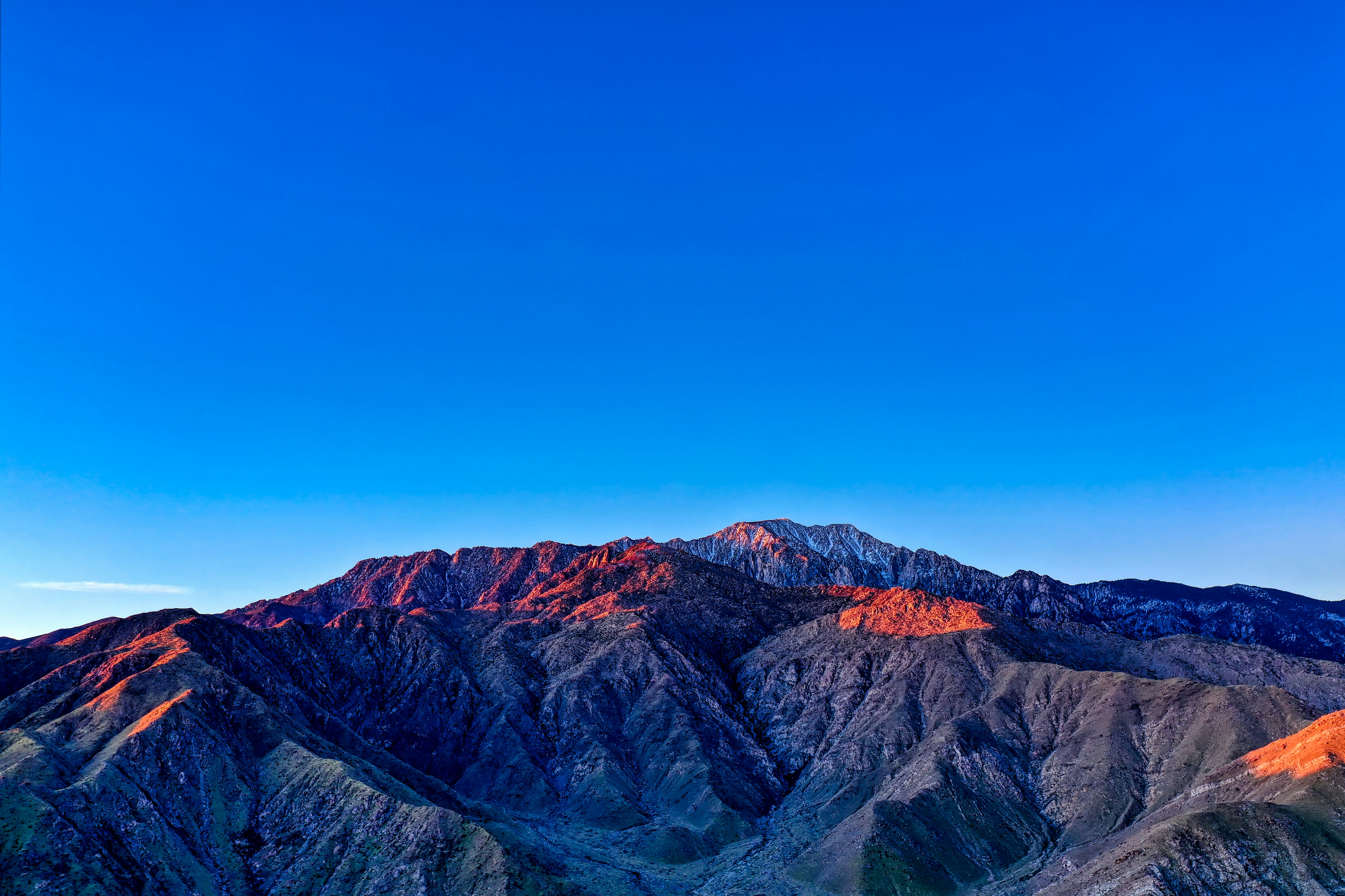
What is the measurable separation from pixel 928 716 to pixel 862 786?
Result: 23.2 m

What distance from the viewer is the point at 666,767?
15862cm

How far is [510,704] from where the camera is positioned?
178 metres

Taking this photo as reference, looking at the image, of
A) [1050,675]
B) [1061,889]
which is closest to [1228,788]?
[1061,889]

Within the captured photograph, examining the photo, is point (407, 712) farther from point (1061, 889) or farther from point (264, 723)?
point (1061, 889)

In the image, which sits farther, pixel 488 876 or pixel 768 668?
pixel 768 668

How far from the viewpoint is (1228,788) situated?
351ft

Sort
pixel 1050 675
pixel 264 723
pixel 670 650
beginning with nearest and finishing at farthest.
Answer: pixel 264 723, pixel 1050 675, pixel 670 650

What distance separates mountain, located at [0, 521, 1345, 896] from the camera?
3679 inches

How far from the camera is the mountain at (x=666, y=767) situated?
93438 mm

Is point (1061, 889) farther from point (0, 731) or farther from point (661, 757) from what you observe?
point (0, 731)

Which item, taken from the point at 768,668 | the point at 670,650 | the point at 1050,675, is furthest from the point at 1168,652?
the point at 670,650

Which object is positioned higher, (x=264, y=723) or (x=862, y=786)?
(x=264, y=723)

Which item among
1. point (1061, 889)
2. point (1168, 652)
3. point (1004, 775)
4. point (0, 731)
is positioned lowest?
point (1061, 889)

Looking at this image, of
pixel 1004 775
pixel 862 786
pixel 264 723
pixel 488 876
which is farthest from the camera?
pixel 862 786
